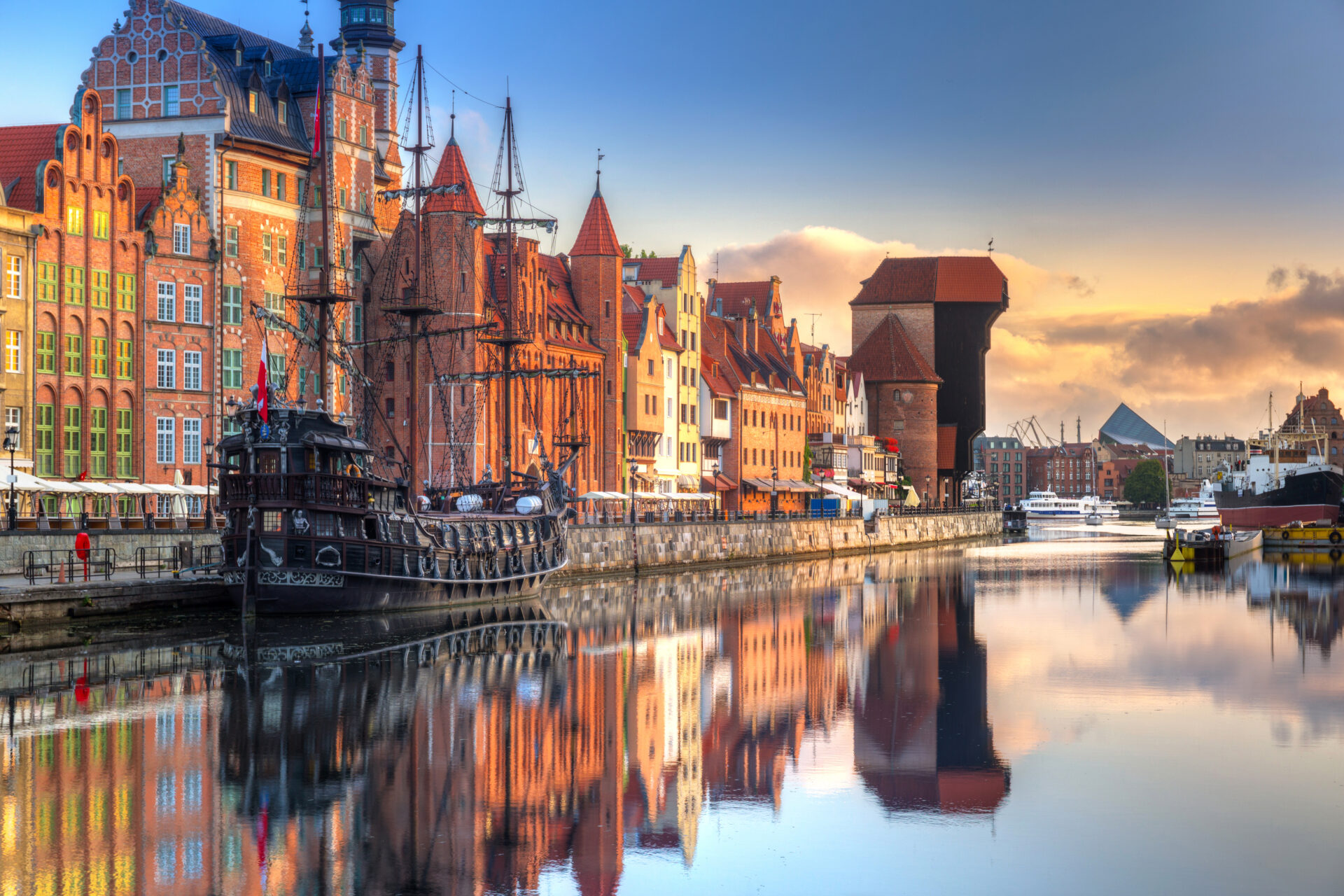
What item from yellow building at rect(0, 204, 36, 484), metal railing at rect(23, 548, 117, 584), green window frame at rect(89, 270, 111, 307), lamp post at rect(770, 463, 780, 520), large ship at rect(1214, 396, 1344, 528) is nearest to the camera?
metal railing at rect(23, 548, 117, 584)

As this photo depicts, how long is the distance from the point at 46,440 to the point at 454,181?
2521 cm

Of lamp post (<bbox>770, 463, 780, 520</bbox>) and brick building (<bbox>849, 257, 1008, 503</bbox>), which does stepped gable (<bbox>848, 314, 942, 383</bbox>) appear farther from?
lamp post (<bbox>770, 463, 780, 520</bbox>)

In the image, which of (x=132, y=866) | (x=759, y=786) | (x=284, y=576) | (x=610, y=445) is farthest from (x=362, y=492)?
(x=610, y=445)

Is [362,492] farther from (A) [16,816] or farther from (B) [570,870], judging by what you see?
(B) [570,870]

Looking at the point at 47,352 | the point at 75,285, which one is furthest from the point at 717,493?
the point at 47,352

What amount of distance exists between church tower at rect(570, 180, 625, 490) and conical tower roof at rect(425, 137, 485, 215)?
44.8 feet

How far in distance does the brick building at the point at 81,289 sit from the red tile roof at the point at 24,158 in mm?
48

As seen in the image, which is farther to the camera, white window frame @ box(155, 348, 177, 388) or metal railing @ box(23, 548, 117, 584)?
white window frame @ box(155, 348, 177, 388)

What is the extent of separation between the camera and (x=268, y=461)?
45.1m

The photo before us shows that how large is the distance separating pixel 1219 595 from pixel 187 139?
4857cm

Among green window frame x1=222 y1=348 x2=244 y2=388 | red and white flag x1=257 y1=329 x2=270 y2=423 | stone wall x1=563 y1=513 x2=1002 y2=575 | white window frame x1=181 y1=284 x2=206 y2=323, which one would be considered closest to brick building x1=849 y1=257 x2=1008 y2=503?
stone wall x1=563 y1=513 x2=1002 y2=575

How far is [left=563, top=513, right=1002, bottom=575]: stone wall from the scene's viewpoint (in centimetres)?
7225

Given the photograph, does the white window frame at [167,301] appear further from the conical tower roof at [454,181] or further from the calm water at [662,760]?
the calm water at [662,760]

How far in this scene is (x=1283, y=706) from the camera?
3356cm
